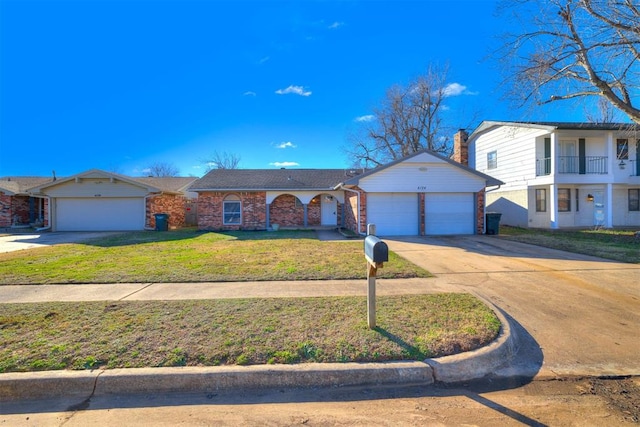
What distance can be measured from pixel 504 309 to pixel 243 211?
16.5 meters

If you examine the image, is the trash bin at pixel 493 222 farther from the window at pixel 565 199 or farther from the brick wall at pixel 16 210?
the brick wall at pixel 16 210

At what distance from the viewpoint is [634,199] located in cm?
1891

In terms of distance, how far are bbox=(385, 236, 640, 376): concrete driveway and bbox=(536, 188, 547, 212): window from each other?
9.50 meters

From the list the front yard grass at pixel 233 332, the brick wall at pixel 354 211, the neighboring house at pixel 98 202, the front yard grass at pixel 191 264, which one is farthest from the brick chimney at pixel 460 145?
the neighboring house at pixel 98 202

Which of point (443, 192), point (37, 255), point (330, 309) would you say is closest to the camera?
point (330, 309)

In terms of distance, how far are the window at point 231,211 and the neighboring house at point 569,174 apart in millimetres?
16785

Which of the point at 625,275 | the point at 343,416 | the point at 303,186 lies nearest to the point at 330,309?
the point at 343,416

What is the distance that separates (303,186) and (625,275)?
15.2m

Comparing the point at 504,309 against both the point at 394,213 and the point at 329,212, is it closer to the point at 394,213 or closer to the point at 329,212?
the point at 394,213

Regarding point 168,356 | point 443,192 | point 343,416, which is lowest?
point 343,416

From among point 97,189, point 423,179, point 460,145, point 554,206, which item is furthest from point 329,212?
point 97,189

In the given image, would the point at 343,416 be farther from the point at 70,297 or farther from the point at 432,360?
the point at 70,297

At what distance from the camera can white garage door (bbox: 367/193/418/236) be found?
14.9 m

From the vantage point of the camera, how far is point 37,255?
1001 centimetres
